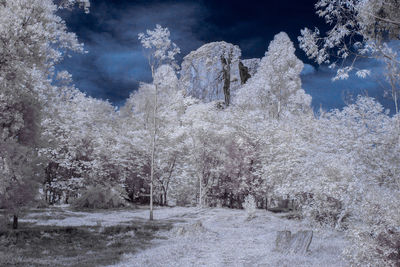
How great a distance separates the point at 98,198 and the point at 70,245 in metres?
15.0

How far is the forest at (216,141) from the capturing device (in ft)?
35.3

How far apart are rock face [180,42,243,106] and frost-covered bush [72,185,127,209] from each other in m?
37.9

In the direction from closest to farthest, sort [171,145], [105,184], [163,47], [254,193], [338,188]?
[338,188], [163,47], [105,184], [254,193], [171,145]

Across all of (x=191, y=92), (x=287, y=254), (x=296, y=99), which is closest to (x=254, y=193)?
(x=296, y=99)

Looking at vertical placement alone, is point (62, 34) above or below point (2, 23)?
above

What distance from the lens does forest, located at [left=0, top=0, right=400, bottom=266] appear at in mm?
10758

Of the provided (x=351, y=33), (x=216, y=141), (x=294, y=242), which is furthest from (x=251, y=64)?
(x=294, y=242)

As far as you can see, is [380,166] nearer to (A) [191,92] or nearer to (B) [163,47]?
(B) [163,47]

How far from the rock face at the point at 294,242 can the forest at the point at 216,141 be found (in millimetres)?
1644

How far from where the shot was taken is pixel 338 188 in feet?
54.0

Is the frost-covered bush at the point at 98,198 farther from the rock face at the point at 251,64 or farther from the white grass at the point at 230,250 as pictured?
the rock face at the point at 251,64

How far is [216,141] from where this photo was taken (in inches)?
1197

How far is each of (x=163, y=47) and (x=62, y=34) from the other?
9.87m

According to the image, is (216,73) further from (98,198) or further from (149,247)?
(149,247)
